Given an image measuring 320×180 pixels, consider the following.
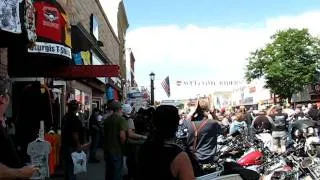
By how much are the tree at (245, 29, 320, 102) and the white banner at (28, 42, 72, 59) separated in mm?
56322

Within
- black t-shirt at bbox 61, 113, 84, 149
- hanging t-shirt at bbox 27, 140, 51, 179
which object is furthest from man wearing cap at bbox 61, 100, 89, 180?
hanging t-shirt at bbox 27, 140, 51, 179

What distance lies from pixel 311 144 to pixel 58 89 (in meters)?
8.90

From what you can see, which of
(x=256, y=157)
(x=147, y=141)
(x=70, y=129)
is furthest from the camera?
(x=256, y=157)

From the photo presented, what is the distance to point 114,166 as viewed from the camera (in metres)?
10.4

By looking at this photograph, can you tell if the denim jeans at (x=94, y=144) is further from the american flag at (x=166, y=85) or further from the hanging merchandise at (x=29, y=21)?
the american flag at (x=166, y=85)

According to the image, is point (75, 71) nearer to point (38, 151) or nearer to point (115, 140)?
point (115, 140)

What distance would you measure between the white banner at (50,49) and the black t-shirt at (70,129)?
1480 mm

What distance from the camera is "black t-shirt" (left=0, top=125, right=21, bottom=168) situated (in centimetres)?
419

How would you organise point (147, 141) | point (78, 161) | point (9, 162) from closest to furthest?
point (9, 162), point (147, 141), point (78, 161)

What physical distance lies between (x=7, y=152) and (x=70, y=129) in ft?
20.7

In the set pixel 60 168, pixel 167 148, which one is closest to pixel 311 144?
pixel 60 168

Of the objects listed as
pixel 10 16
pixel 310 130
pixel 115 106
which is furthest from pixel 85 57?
pixel 10 16

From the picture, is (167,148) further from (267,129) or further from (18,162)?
(267,129)

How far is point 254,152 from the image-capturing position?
10883 mm
